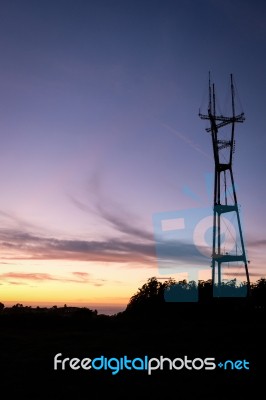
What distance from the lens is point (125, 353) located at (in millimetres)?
18516

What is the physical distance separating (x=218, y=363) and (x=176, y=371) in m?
2.14

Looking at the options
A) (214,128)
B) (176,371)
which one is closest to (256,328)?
(176,371)

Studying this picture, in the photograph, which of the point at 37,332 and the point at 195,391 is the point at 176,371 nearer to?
the point at 195,391

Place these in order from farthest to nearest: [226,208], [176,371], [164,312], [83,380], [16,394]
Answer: [226,208]
[164,312]
[176,371]
[83,380]
[16,394]

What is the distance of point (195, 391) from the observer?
1431 cm

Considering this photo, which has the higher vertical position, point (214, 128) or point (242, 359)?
point (214, 128)

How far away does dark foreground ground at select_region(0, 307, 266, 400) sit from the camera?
559 inches

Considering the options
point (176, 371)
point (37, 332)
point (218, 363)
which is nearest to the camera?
point (176, 371)

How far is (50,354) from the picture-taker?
18.2m

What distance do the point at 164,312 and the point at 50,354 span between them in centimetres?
1707

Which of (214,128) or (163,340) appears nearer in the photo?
(163,340)

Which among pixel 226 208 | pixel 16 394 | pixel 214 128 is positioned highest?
pixel 214 128

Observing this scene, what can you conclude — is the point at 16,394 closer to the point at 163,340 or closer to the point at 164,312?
the point at 163,340

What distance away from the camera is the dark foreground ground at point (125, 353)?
14.2 metres
